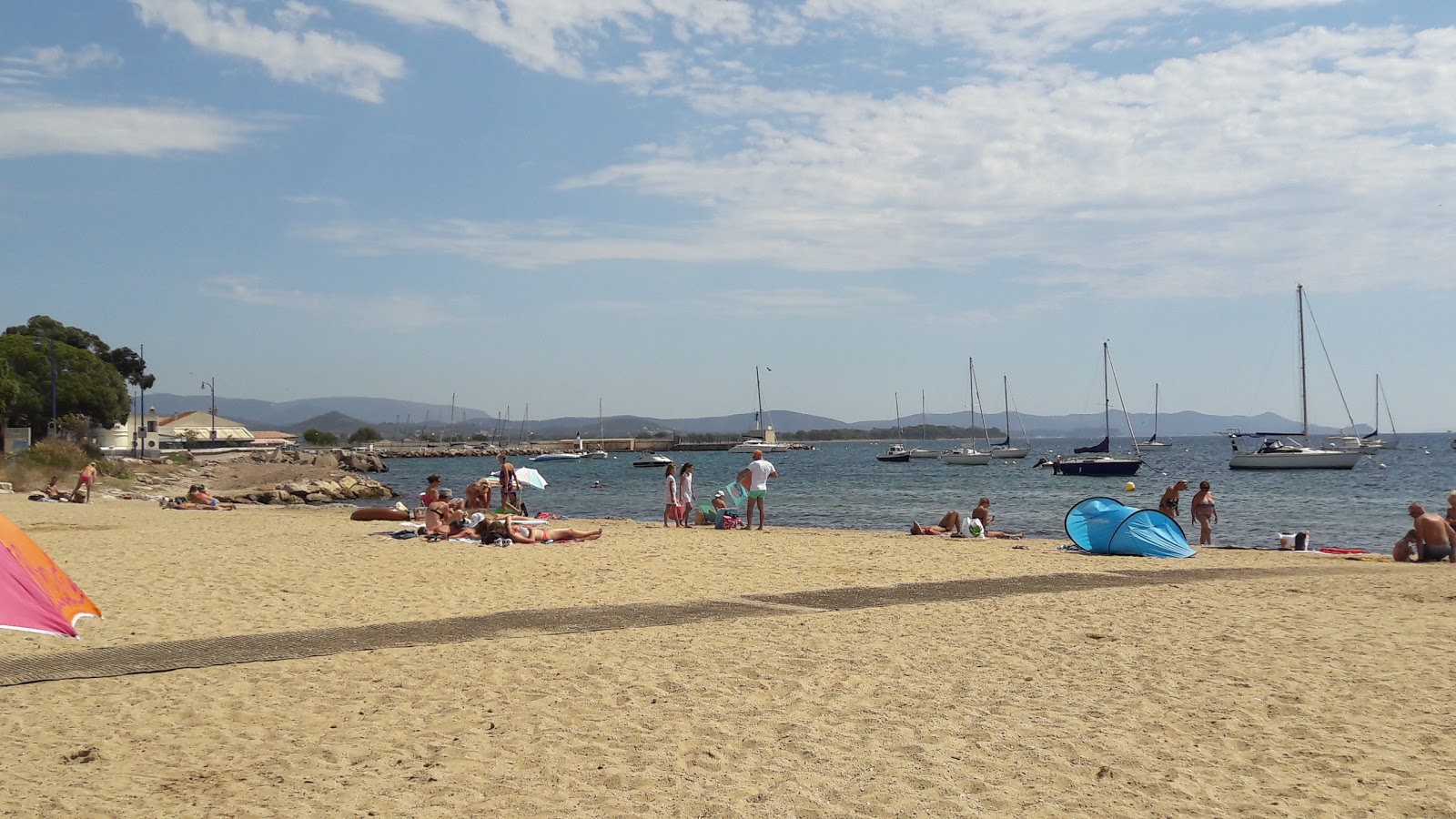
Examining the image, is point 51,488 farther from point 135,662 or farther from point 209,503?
point 135,662

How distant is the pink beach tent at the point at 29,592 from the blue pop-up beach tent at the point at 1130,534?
45.8 ft

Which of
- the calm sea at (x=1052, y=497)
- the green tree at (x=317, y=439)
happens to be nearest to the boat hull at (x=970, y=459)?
the calm sea at (x=1052, y=497)

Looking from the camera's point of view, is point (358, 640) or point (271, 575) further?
point (271, 575)

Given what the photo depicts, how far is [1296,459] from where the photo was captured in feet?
182

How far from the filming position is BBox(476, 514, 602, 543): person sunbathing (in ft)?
55.8

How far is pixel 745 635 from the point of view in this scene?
914 cm

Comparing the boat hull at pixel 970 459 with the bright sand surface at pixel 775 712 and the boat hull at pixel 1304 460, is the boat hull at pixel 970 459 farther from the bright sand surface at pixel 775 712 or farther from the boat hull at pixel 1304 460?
the bright sand surface at pixel 775 712

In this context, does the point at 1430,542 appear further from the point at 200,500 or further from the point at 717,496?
the point at 200,500

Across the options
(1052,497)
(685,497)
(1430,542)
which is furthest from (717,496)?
(1052,497)

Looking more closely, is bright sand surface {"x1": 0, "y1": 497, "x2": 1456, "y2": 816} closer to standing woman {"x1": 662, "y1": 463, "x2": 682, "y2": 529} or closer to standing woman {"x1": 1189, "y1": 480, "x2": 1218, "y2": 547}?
standing woman {"x1": 1189, "y1": 480, "x2": 1218, "y2": 547}

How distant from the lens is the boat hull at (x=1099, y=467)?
A: 5866cm

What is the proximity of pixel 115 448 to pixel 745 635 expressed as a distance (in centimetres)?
8148

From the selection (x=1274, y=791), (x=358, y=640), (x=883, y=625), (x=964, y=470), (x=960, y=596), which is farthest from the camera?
(x=964, y=470)

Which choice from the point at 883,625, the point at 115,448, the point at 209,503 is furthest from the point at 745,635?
the point at 115,448
